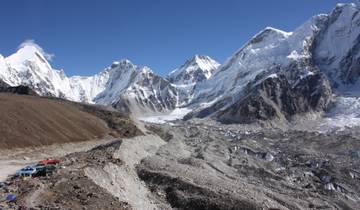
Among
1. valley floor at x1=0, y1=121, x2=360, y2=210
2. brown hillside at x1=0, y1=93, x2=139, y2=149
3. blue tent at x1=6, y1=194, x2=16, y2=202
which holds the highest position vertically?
brown hillside at x1=0, y1=93, x2=139, y2=149

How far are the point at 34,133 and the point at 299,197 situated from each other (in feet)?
140

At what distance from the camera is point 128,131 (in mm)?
118500

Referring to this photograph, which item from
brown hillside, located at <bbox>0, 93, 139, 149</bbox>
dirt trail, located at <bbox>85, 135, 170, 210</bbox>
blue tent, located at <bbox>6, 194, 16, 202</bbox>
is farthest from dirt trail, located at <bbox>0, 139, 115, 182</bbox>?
blue tent, located at <bbox>6, 194, 16, 202</bbox>

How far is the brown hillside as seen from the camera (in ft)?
256

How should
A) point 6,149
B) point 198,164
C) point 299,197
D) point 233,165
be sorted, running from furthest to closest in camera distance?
point 233,165
point 198,164
point 299,197
point 6,149

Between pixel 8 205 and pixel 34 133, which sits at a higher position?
pixel 34 133

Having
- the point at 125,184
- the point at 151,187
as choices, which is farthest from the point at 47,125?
the point at 125,184

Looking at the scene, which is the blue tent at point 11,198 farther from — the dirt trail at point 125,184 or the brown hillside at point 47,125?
the brown hillside at point 47,125

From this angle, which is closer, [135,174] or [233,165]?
[135,174]

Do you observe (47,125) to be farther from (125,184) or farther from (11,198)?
(11,198)

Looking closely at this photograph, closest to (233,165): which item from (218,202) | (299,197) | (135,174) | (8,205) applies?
(299,197)

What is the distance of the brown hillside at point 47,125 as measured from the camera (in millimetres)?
78062

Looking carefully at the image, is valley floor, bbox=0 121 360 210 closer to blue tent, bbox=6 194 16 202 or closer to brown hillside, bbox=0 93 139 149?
blue tent, bbox=6 194 16 202

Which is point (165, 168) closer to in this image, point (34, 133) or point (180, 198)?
point (180, 198)
